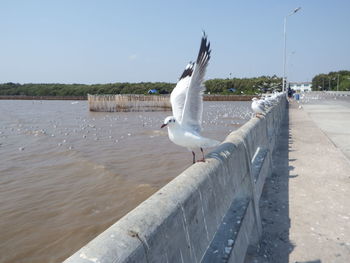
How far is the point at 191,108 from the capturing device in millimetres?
3973

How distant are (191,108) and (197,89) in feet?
1.01

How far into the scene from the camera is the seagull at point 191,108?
3.45 m

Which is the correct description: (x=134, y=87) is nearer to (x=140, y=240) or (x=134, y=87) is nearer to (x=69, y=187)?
(x=69, y=187)

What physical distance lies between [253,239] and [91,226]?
327 centimetres

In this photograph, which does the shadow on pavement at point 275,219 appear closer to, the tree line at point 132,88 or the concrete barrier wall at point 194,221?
the concrete barrier wall at point 194,221

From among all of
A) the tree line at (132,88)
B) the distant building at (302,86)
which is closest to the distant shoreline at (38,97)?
the tree line at (132,88)

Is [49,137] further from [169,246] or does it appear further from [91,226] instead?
[169,246]

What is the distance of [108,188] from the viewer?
297 inches

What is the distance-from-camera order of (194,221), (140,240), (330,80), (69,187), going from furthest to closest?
(330,80) → (69,187) → (194,221) → (140,240)

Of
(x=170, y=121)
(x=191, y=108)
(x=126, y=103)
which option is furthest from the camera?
(x=126, y=103)

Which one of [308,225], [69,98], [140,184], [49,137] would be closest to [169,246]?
[308,225]

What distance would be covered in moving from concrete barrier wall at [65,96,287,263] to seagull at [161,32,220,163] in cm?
42

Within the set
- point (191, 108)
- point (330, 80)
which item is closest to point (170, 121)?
point (191, 108)

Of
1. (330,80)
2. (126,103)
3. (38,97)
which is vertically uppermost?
(330,80)
